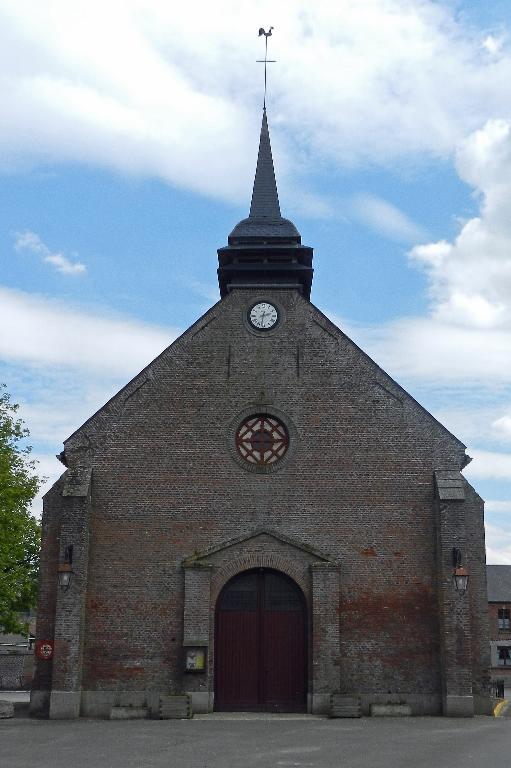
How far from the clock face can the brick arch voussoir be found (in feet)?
20.5

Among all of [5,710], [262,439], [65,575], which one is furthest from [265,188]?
[5,710]

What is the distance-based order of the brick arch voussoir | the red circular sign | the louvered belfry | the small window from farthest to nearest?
the small window < the louvered belfry < the brick arch voussoir < the red circular sign

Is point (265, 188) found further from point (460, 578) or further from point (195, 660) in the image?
point (195, 660)

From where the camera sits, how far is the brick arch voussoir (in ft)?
68.7

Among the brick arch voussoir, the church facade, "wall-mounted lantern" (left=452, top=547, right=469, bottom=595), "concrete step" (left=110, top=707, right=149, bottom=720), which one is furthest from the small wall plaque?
"wall-mounted lantern" (left=452, top=547, right=469, bottom=595)

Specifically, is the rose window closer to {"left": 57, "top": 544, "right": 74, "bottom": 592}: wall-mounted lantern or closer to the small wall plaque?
the small wall plaque

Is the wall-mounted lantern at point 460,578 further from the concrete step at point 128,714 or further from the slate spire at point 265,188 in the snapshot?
the slate spire at point 265,188

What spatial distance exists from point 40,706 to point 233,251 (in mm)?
13104

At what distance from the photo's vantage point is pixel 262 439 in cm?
2230

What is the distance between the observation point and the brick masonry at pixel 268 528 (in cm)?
2038

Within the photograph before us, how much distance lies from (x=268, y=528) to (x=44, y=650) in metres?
6.23

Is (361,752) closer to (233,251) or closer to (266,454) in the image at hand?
(266,454)

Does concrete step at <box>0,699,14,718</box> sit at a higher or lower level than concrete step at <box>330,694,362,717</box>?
lower

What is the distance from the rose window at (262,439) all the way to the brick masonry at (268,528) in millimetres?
270
